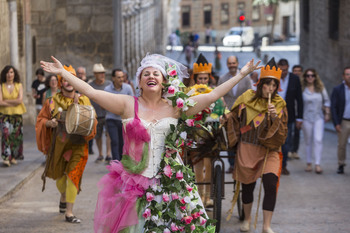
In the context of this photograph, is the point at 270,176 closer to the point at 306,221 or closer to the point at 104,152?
the point at 306,221

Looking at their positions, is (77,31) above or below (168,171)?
above

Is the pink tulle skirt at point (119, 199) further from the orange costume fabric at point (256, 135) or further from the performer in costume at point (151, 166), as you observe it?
the orange costume fabric at point (256, 135)

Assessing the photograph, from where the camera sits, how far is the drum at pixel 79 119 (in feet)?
28.4

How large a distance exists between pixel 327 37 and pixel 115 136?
1390cm

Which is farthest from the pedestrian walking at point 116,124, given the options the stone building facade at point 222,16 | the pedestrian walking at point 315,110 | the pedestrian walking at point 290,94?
the stone building facade at point 222,16

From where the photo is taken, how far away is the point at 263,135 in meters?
8.24

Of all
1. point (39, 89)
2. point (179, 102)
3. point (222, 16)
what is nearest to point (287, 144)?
point (39, 89)

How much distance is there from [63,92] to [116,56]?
13335mm

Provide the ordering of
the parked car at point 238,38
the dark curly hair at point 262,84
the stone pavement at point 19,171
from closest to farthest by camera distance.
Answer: the dark curly hair at point 262,84 → the stone pavement at point 19,171 → the parked car at point 238,38

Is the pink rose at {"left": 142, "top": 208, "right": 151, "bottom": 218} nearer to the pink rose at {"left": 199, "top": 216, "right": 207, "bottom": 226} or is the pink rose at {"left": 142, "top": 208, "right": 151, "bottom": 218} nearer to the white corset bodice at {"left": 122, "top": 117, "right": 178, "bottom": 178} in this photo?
the white corset bodice at {"left": 122, "top": 117, "right": 178, "bottom": 178}

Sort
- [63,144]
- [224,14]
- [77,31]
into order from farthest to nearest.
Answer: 1. [224,14]
2. [77,31]
3. [63,144]

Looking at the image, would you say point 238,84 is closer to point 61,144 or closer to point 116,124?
point 116,124

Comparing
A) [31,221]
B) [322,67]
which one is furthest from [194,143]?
[322,67]

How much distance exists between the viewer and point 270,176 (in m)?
8.12
